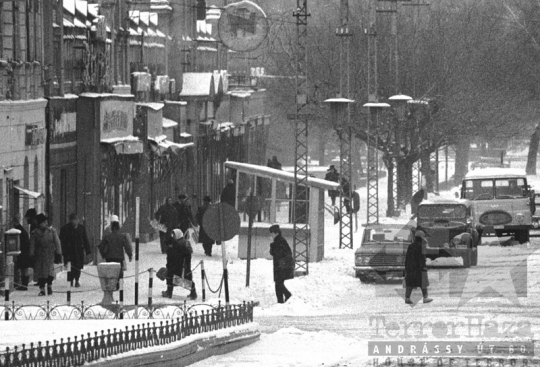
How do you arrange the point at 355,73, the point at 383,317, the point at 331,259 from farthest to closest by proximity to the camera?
the point at 355,73 < the point at 331,259 < the point at 383,317

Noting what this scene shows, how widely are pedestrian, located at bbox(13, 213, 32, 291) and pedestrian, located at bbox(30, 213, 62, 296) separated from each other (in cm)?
40

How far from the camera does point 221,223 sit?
29.0 metres

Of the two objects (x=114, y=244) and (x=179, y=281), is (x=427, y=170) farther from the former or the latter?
(x=179, y=281)

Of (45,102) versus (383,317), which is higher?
(45,102)

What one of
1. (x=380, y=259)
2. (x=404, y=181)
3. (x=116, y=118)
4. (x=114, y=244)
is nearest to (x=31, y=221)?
(x=114, y=244)

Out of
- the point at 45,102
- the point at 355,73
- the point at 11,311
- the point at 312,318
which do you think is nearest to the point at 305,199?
the point at 45,102

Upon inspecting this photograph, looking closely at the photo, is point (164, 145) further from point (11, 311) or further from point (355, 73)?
point (11, 311)

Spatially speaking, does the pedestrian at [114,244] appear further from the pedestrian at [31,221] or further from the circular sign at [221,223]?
the circular sign at [221,223]

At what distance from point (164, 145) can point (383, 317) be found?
2356cm

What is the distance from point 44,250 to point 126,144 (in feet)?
40.6

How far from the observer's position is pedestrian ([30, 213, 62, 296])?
31.2m

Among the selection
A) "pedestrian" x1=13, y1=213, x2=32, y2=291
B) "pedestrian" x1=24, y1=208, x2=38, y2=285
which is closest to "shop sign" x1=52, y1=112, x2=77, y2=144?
"pedestrian" x1=24, y1=208, x2=38, y2=285

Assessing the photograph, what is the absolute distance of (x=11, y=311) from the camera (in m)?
23.0

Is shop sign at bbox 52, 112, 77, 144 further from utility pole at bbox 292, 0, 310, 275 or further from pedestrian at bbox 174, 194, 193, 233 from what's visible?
utility pole at bbox 292, 0, 310, 275
